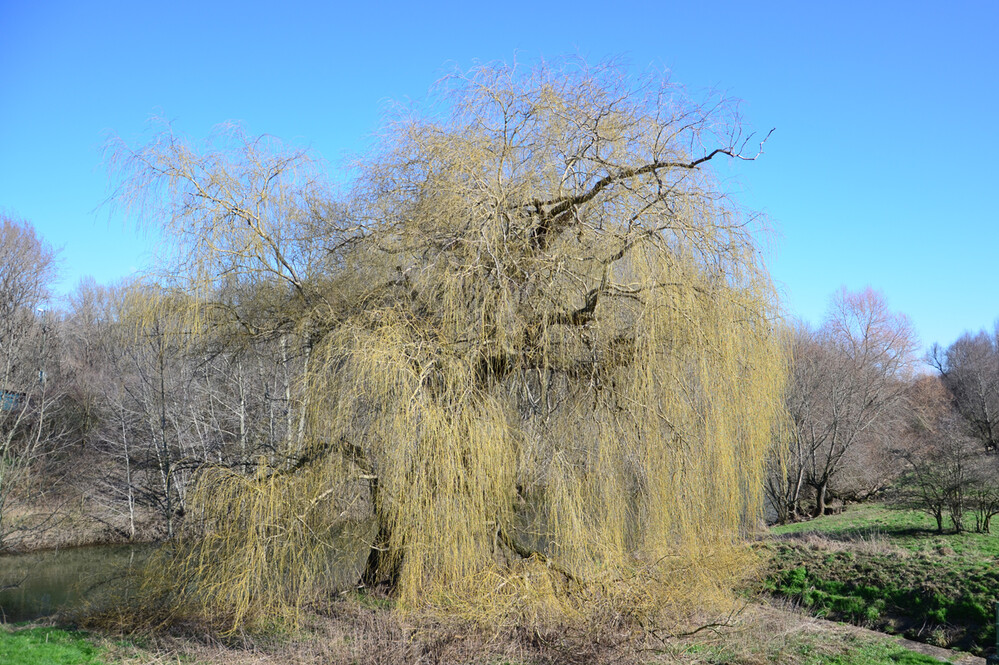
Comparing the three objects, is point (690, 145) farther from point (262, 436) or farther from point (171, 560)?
point (262, 436)

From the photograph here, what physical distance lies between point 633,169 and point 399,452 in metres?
4.00

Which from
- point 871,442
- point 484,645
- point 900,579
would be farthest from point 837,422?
point 484,645

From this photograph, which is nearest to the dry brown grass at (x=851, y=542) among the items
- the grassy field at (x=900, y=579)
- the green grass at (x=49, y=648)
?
the grassy field at (x=900, y=579)

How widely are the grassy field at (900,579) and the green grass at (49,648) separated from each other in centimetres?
968

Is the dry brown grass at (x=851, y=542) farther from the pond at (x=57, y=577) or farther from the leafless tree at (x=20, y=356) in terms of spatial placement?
the leafless tree at (x=20, y=356)

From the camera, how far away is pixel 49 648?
7547 mm

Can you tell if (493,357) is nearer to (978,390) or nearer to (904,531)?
(904,531)

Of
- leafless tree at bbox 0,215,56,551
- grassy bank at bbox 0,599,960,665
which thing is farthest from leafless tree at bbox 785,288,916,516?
leafless tree at bbox 0,215,56,551

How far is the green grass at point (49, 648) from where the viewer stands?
7.13 meters

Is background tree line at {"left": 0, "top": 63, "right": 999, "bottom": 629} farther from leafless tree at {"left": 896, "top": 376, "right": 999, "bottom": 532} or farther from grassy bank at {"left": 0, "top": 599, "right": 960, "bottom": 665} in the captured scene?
leafless tree at {"left": 896, "top": 376, "right": 999, "bottom": 532}

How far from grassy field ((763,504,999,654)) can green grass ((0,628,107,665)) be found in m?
9.68

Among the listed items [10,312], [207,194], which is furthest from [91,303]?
[207,194]

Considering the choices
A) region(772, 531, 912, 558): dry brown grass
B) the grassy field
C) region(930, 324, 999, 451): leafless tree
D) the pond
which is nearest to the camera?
the grassy field

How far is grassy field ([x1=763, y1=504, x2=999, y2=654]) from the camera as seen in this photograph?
351 inches
